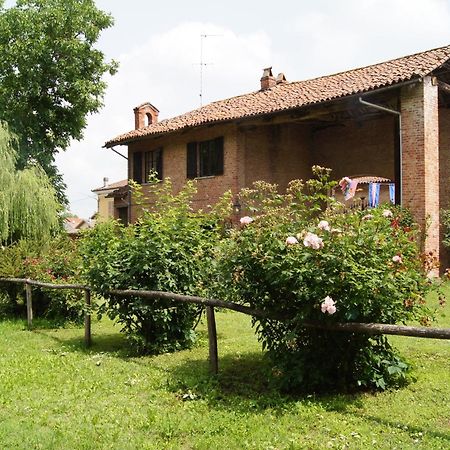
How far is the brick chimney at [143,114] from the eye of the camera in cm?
2594

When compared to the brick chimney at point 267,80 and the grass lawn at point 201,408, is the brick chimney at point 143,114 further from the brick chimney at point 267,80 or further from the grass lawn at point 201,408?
the grass lawn at point 201,408

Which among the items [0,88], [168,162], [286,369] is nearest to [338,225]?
[286,369]

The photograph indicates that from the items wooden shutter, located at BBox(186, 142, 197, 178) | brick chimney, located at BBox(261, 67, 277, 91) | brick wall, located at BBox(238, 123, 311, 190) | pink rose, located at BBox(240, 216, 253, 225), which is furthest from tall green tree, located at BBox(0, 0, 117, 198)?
pink rose, located at BBox(240, 216, 253, 225)

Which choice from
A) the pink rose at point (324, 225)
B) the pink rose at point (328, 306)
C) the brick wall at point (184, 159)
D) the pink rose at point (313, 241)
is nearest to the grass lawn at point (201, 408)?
the pink rose at point (328, 306)

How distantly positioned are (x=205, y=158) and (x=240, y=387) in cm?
1557

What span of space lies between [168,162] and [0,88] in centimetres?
724

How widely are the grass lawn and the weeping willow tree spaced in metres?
7.79

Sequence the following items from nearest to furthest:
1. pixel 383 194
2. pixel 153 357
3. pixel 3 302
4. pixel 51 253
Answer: pixel 153 357 → pixel 51 253 → pixel 3 302 → pixel 383 194

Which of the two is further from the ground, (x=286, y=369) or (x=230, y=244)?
(x=230, y=244)

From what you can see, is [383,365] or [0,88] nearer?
[383,365]

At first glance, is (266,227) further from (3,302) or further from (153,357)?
(3,302)

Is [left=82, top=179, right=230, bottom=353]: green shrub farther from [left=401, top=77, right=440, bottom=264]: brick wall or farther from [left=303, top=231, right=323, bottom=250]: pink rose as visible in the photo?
[left=401, top=77, right=440, bottom=264]: brick wall

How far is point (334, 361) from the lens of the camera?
488 centimetres

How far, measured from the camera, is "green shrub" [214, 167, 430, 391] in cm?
442
